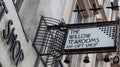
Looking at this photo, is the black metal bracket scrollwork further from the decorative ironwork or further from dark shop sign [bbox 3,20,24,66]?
the decorative ironwork

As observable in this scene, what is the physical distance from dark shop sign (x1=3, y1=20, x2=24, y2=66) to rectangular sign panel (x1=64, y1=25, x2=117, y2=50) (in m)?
1.09

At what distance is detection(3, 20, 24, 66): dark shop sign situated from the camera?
6.98 metres

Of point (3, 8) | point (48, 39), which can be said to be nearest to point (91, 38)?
point (48, 39)

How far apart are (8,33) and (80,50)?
160cm

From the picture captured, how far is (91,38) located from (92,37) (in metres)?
0.04

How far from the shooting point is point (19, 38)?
7547 millimetres

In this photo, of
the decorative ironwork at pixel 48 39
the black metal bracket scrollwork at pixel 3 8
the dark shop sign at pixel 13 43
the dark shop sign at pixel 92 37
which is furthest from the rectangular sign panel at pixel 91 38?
the black metal bracket scrollwork at pixel 3 8

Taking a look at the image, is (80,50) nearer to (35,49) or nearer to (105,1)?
(35,49)

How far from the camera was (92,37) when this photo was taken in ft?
26.3

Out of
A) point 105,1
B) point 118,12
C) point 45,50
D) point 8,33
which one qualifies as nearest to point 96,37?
point 45,50

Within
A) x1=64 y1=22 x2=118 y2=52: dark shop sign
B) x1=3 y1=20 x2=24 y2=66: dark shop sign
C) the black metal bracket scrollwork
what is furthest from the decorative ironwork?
the black metal bracket scrollwork

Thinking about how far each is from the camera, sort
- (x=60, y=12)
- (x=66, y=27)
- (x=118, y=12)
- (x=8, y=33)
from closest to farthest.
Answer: (x=8, y=33) < (x=66, y=27) < (x=60, y=12) < (x=118, y=12)

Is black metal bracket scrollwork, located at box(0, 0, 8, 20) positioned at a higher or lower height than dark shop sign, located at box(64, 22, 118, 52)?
higher

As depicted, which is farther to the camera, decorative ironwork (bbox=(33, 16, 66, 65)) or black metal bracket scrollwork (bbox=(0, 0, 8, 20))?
decorative ironwork (bbox=(33, 16, 66, 65))
